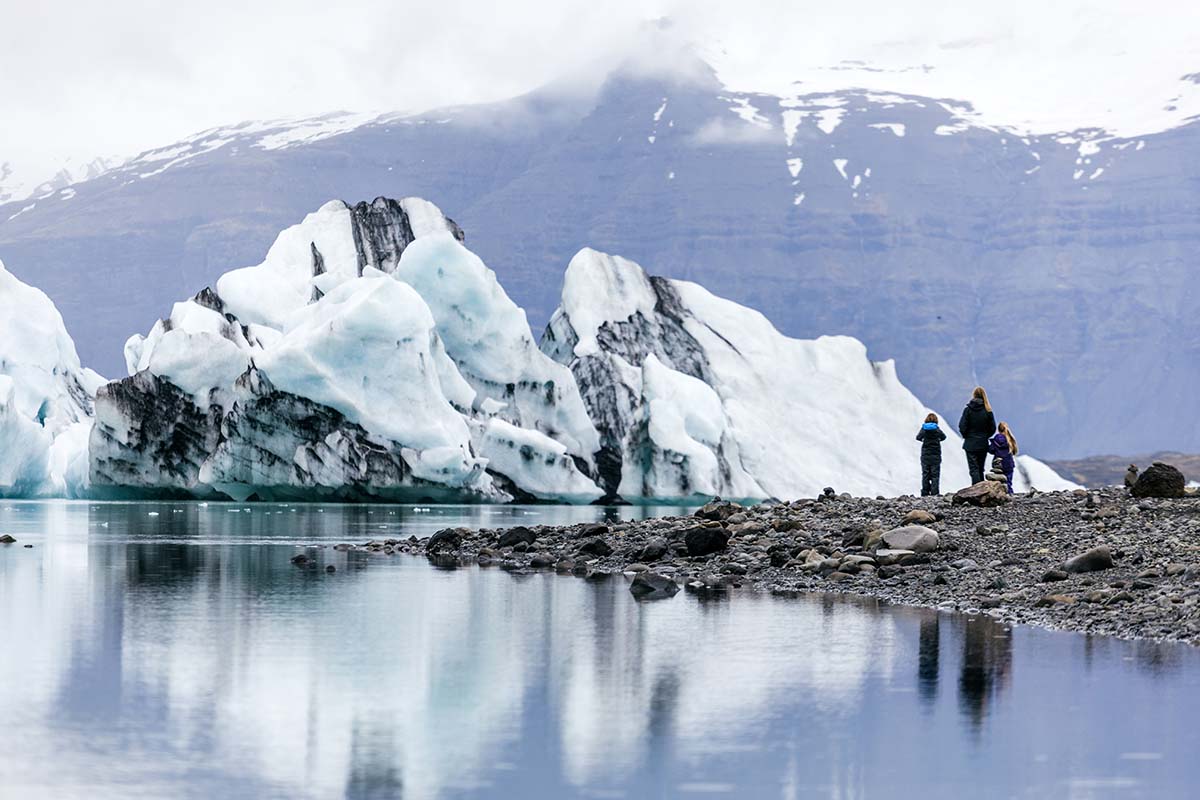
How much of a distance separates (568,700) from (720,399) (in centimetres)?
3407

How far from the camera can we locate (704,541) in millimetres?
13219

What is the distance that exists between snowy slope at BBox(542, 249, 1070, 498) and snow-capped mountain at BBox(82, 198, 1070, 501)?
62mm

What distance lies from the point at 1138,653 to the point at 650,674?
2.37m

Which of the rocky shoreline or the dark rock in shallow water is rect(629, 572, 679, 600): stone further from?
the dark rock in shallow water

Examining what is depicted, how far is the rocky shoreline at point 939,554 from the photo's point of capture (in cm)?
887

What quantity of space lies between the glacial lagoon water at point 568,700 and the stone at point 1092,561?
1.39 m

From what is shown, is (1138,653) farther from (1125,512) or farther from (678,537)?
(678,537)

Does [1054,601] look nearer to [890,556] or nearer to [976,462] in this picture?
[890,556]

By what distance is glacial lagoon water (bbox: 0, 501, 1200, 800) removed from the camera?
188 inches

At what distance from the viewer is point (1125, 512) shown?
12281mm

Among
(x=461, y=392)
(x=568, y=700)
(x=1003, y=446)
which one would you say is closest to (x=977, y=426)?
(x=1003, y=446)

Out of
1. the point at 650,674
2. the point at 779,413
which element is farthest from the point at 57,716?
the point at 779,413

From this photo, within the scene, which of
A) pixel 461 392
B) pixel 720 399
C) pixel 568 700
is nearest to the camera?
pixel 568 700

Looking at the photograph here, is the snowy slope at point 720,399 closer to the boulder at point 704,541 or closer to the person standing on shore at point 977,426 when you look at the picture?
the person standing on shore at point 977,426
